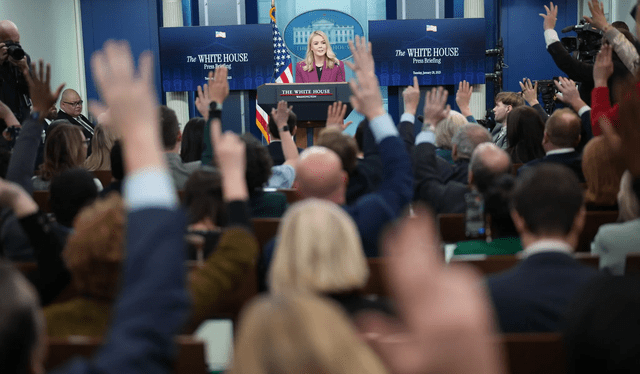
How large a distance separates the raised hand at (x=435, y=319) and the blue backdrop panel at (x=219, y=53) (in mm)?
8447

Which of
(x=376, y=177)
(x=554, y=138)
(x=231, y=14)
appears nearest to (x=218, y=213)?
(x=376, y=177)

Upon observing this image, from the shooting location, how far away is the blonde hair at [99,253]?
1.41 m

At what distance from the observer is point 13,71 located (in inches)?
199

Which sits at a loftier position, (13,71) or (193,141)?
(13,71)

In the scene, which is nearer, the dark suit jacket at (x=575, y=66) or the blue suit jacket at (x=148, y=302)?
the blue suit jacket at (x=148, y=302)

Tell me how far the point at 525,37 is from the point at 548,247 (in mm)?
9007

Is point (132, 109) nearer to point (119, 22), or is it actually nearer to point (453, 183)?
point (453, 183)

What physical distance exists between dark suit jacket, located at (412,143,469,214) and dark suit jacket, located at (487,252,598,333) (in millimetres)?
1288

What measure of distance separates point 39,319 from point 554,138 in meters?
3.08

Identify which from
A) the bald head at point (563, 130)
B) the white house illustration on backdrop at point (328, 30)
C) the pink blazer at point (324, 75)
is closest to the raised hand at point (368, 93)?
the bald head at point (563, 130)

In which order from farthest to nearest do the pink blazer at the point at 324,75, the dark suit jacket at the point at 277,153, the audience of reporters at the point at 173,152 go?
the pink blazer at the point at 324,75 < the dark suit jacket at the point at 277,153 < the audience of reporters at the point at 173,152

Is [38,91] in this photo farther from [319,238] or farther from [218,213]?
[319,238]

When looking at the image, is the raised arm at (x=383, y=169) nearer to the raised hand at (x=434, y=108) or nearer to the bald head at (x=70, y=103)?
the raised hand at (x=434, y=108)

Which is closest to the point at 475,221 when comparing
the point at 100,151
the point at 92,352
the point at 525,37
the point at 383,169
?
the point at 383,169
